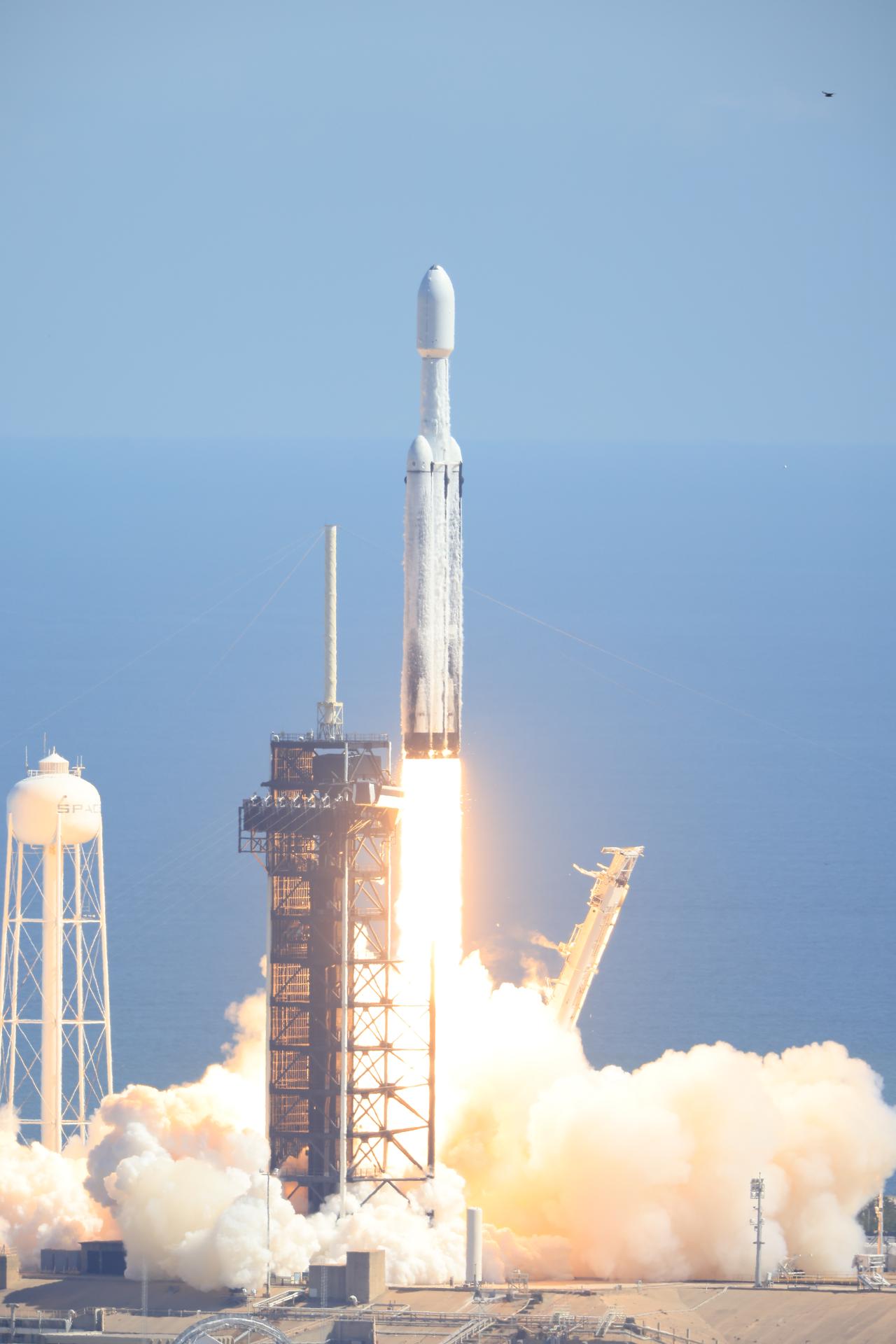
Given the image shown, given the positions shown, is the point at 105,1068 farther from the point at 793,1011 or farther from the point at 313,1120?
the point at 313,1120

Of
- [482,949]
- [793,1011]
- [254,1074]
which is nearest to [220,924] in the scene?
[482,949]

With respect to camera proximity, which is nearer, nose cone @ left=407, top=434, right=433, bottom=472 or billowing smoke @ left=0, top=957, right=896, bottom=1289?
billowing smoke @ left=0, top=957, right=896, bottom=1289

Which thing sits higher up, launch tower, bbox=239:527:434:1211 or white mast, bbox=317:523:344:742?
white mast, bbox=317:523:344:742

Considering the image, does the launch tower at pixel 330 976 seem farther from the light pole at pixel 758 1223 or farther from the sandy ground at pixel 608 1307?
the light pole at pixel 758 1223

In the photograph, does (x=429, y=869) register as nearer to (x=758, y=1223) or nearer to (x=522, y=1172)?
(x=522, y=1172)

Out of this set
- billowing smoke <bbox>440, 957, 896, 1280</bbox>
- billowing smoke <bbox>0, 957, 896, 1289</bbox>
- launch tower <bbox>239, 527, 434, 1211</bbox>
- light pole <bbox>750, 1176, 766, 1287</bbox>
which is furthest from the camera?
billowing smoke <bbox>440, 957, 896, 1280</bbox>

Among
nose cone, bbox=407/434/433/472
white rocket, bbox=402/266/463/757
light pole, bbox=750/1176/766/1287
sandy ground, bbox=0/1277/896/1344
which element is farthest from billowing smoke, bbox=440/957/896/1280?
nose cone, bbox=407/434/433/472

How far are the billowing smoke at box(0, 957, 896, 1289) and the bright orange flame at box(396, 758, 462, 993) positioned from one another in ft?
4.95

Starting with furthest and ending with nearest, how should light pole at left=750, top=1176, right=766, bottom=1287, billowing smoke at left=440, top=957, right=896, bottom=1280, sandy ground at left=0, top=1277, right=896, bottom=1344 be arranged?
1. billowing smoke at left=440, top=957, right=896, bottom=1280
2. light pole at left=750, top=1176, right=766, bottom=1287
3. sandy ground at left=0, top=1277, right=896, bottom=1344

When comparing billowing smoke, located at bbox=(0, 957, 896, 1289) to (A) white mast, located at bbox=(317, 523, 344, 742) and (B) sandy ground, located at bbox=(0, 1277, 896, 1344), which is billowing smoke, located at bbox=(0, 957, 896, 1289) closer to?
(B) sandy ground, located at bbox=(0, 1277, 896, 1344)

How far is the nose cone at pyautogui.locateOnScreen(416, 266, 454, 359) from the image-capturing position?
91.1 m

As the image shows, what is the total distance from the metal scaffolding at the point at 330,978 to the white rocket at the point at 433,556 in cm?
192

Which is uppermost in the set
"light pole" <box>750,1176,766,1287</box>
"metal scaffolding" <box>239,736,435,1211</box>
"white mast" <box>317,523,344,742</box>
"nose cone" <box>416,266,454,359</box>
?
"nose cone" <box>416,266,454,359</box>

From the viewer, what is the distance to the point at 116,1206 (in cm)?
8931
